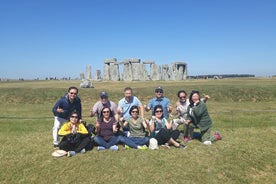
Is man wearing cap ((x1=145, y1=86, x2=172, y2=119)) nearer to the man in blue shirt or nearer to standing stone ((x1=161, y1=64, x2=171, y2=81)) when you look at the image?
the man in blue shirt

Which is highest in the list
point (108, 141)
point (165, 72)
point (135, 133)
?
point (165, 72)

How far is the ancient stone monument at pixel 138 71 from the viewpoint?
4766 centimetres

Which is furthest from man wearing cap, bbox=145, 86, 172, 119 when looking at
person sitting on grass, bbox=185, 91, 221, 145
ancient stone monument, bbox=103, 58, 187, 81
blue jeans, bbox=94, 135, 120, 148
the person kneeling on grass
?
ancient stone monument, bbox=103, 58, 187, 81

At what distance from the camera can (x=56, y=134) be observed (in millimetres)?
8500

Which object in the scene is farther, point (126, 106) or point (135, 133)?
point (126, 106)

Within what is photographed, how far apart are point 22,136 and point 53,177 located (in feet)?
15.6

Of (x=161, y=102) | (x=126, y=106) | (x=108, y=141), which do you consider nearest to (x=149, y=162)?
(x=108, y=141)

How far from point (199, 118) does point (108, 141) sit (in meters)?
3.28

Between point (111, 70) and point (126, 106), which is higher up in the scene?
point (111, 70)

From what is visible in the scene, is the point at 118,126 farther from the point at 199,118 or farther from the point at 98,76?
the point at 98,76

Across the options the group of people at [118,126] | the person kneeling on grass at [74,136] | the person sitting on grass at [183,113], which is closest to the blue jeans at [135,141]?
the group of people at [118,126]

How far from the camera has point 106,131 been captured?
850 cm

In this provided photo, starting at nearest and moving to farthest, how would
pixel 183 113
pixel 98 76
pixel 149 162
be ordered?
pixel 149 162
pixel 183 113
pixel 98 76

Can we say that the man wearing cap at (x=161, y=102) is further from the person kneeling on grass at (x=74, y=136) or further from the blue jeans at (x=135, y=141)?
the person kneeling on grass at (x=74, y=136)
